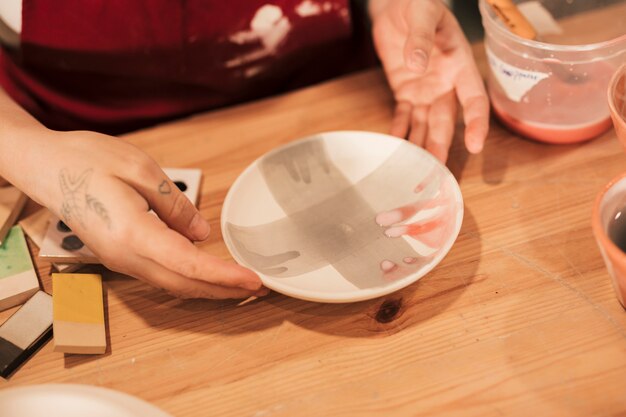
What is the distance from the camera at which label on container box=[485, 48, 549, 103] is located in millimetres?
722

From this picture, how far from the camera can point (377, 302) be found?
64cm

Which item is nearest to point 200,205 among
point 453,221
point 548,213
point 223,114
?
point 223,114

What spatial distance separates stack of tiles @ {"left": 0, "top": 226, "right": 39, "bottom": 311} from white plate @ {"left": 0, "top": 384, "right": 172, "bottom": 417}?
0.46 feet

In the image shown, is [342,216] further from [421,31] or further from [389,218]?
[421,31]

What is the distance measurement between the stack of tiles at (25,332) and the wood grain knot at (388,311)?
1.10ft

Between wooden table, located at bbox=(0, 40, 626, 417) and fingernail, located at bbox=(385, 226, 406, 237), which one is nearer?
wooden table, located at bbox=(0, 40, 626, 417)

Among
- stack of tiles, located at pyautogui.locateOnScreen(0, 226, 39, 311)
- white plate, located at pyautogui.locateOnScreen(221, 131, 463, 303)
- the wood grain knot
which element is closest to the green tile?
stack of tiles, located at pyautogui.locateOnScreen(0, 226, 39, 311)

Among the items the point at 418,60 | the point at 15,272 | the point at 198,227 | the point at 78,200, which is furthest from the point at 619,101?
the point at 15,272

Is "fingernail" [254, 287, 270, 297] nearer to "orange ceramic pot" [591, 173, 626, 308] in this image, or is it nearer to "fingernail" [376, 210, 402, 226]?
"fingernail" [376, 210, 402, 226]

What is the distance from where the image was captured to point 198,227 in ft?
2.12

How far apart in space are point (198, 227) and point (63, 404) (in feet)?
0.69

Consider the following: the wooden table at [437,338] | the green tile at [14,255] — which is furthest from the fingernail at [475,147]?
the green tile at [14,255]

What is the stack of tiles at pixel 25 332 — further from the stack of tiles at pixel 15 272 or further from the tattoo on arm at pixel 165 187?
the tattoo on arm at pixel 165 187

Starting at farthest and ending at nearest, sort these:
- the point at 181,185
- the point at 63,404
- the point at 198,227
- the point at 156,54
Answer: the point at 156,54 < the point at 181,185 < the point at 198,227 < the point at 63,404
